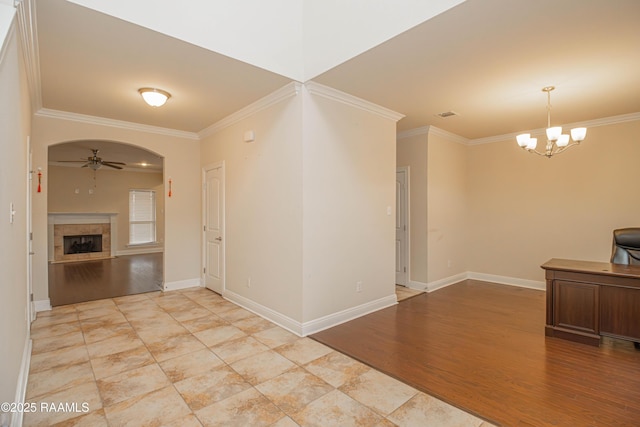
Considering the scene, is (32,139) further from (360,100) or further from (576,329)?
(576,329)

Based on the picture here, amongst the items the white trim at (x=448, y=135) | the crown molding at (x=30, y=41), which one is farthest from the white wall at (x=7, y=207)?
the white trim at (x=448, y=135)

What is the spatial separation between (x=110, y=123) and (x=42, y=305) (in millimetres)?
2702

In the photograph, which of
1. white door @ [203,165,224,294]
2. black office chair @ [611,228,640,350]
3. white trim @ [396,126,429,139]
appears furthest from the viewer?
white trim @ [396,126,429,139]

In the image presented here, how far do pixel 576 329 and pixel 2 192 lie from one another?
15.6ft

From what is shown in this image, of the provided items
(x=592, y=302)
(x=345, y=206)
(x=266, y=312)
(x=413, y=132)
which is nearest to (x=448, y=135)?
(x=413, y=132)

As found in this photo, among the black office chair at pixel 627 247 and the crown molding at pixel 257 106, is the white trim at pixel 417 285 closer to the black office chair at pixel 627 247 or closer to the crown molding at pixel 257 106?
the black office chair at pixel 627 247

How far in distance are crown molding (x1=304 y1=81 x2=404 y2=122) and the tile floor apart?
2.69 m

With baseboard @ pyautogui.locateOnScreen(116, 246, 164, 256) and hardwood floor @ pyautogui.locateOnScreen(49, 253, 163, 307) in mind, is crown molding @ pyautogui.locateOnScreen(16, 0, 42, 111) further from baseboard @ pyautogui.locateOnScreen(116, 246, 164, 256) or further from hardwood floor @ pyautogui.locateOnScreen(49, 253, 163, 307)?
baseboard @ pyautogui.locateOnScreen(116, 246, 164, 256)

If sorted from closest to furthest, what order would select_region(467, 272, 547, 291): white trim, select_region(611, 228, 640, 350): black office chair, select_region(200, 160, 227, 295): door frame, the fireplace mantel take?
1. select_region(611, 228, 640, 350): black office chair
2. select_region(200, 160, 227, 295): door frame
3. select_region(467, 272, 547, 291): white trim
4. the fireplace mantel

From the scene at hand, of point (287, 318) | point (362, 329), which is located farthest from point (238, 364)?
point (362, 329)

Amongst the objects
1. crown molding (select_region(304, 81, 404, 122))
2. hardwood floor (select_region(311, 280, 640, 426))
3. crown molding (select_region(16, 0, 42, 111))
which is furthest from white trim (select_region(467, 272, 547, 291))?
crown molding (select_region(16, 0, 42, 111))

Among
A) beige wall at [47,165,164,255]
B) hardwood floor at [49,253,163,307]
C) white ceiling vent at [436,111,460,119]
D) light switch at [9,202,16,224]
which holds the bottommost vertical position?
hardwood floor at [49,253,163,307]

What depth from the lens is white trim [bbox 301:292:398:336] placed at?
346 centimetres

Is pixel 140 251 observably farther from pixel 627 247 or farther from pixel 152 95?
pixel 627 247
